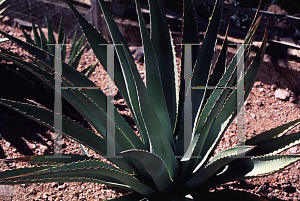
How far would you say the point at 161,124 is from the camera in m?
1.25

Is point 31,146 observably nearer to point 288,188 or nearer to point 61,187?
point 61,187

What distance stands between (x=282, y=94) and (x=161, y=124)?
58.7 inches

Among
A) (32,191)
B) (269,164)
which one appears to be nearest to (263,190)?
(269,164)

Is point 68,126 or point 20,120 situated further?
point 20,120

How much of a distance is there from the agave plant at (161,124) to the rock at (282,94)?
1.15 meters

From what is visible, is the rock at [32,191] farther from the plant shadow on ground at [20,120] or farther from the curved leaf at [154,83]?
the curved leaf at [154,83]

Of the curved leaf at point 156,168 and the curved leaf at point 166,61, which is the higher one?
the curved leaf at point 166,61

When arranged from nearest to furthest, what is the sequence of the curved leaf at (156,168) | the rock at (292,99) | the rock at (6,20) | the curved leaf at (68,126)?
the curved leaf at (156,168) → the curved leaf at (68,126) → the rock at (292,99) → the rock at (6,20)

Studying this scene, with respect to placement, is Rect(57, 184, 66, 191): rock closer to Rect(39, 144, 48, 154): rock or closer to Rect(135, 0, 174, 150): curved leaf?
Rect(39, 144, 48, 154): rock

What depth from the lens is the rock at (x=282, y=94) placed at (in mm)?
2273

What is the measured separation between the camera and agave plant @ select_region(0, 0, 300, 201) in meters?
1.01

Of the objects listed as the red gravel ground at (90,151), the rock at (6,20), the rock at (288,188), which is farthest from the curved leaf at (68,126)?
the rock at (6,20)

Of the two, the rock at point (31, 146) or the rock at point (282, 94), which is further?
the rock at point (282, 94)

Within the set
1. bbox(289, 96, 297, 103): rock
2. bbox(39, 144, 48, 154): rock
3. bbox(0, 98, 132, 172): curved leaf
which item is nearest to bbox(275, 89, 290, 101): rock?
bbox(289, 96, 297, 103): rock
